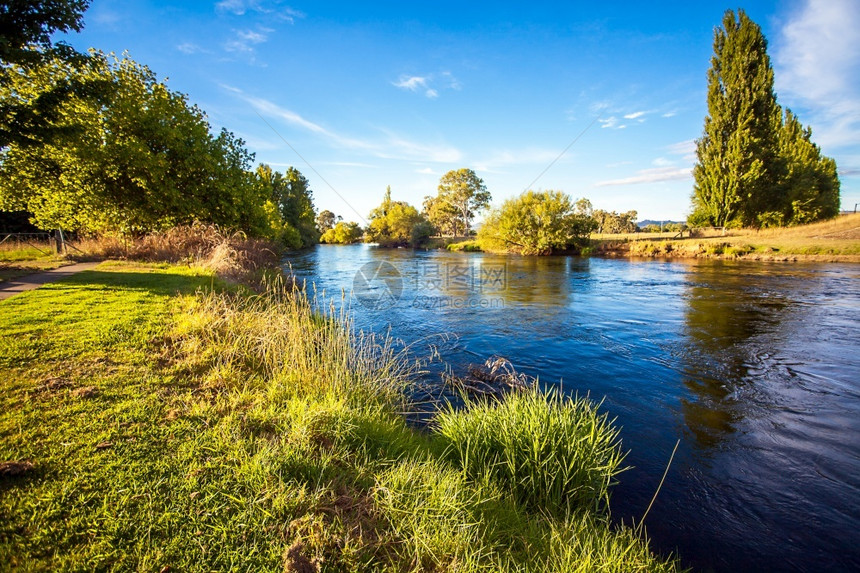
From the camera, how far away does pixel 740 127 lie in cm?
3619

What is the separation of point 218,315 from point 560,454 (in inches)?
284

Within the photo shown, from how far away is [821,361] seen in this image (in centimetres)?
856

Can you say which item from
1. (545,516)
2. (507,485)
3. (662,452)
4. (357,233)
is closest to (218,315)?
(507,485)

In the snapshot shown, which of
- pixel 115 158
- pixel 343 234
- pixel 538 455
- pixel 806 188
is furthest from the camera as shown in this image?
pixel 343 234

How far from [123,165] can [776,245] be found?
47.4 m

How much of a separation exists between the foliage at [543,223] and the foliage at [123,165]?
111ft

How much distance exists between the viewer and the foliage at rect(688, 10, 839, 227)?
36.1 metres

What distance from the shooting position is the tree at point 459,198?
94.2 meters

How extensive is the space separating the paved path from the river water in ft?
30.9

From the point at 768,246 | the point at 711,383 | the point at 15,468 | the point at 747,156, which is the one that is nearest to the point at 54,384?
the point at 15,468

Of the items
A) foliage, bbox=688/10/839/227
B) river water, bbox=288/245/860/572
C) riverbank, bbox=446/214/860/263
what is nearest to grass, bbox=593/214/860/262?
riverbank, bbox=446/214/860/263

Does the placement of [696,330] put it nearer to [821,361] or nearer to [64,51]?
[821,361]

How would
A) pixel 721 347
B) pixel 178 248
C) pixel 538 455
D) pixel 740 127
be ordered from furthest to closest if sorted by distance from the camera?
1. pixel 740 127
2. pixel 178 248
3. pixel 721 347
4. pixel 538 455

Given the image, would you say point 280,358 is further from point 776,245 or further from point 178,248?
point 776,245
